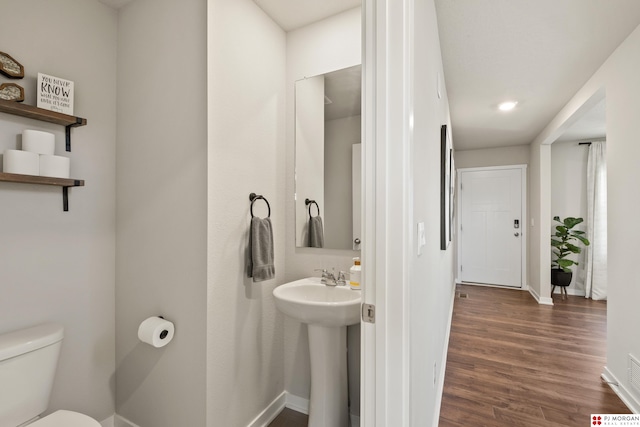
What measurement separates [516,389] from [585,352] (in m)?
1.14

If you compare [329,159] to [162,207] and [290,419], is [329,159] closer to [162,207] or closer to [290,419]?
[162,207]

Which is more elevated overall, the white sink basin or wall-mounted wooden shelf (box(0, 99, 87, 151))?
wall-mounted wooden shelf (box(0, 99, 87, 151))

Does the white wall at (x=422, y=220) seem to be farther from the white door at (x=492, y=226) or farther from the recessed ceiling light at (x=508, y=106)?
the white door at (x=492, y=226)

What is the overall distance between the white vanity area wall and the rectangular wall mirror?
0.05 metres

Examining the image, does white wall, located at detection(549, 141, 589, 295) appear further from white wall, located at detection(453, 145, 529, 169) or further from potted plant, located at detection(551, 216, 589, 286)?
white wall, located at detection(453, 145, 529, 169)

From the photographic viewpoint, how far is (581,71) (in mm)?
2492

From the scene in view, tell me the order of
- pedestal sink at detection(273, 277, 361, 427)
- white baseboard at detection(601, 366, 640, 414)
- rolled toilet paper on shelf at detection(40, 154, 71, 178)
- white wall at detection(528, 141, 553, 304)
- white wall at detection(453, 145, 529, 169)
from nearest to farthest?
1. rolled toilet paper on shelf at detection(40, 154, 71, 178)
2. pedestal sink at detection(273, 277, 361, 427)
3. white baseboard at detection(601, 366, 640, 414)
4. white wall at detection(528, 141, 553, 304)
5. white wall at detection(453, 145, 529, 169)

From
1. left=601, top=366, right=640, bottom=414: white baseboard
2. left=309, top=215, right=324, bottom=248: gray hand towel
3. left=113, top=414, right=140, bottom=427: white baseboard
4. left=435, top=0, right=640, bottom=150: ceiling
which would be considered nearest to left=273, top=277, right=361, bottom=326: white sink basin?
left=309, top=215, right=324, bottom=248: gray hand towel

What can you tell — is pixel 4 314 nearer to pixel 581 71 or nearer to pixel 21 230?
pixel 21 230

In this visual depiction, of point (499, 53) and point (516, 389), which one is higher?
point (499, 53)

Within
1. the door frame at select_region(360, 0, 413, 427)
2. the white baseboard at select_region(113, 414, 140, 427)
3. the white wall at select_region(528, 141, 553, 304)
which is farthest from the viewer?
the white wall at select_region(528, 141, 553, 304)

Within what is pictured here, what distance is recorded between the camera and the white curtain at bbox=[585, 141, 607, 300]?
4375 mm

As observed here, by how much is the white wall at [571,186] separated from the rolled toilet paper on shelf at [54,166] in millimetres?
5984

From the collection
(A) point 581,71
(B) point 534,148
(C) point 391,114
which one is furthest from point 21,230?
(B) point 534,148
